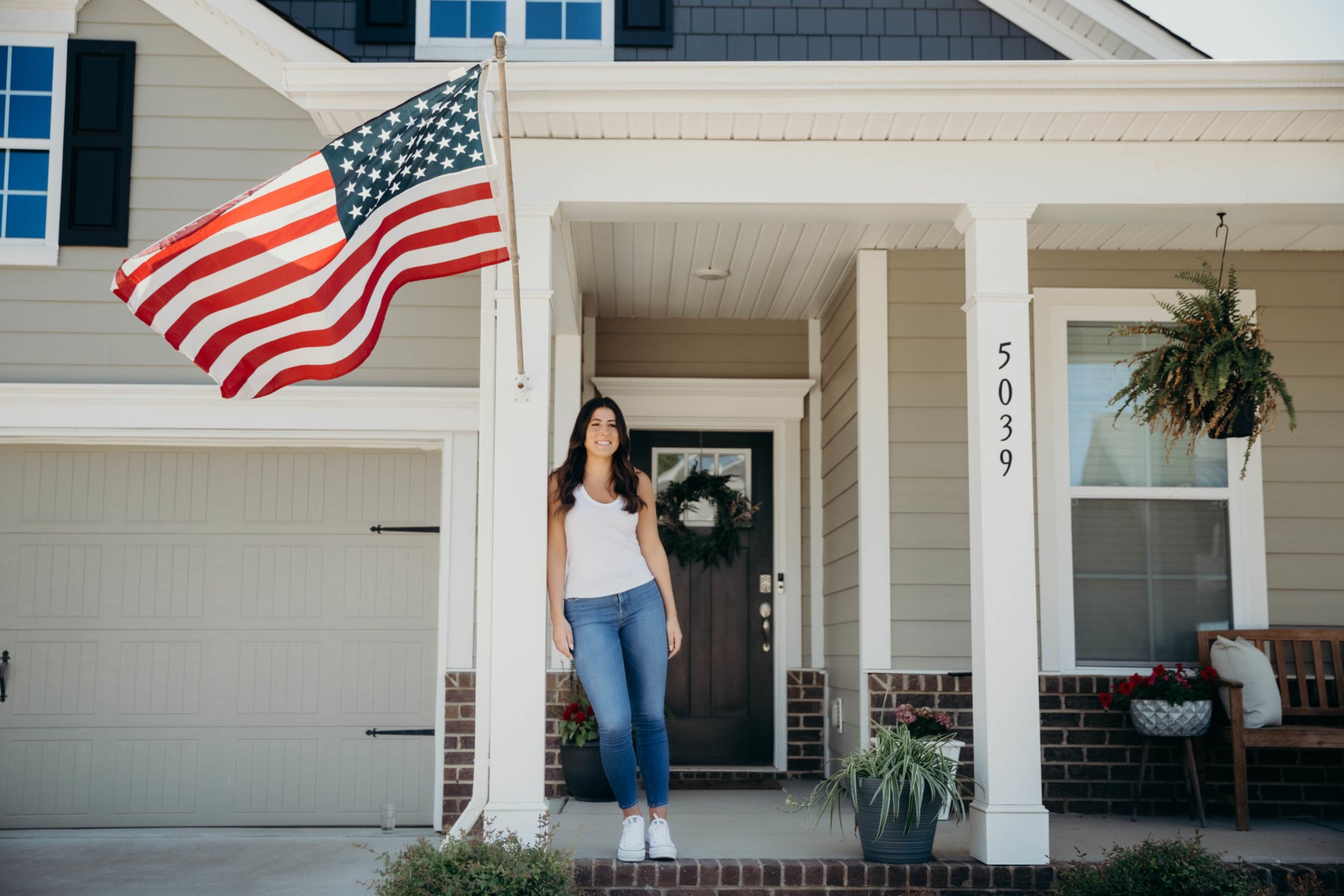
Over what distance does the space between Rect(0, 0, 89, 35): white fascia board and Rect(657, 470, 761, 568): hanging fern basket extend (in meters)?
3.75

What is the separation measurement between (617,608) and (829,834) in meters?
1.34

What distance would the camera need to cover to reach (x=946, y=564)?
5.78 meters

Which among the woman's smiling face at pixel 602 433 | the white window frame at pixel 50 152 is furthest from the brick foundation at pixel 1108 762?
the white window frame at pixel 50 152

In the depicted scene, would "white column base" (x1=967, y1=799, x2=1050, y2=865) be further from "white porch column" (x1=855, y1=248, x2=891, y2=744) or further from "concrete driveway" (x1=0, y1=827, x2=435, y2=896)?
"concrete driveway" (x1=0, y1=827, x2=435, y2=896)

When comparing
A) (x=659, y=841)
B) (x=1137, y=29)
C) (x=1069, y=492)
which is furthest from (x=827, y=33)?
(x=659, y=841)

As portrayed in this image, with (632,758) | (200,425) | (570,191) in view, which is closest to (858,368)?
(570,191)

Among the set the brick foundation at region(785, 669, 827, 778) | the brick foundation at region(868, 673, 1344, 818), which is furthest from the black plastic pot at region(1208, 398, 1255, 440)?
the brick foundation at region(785, 669, 827, 778)

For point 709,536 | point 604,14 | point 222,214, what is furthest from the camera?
point 709,536

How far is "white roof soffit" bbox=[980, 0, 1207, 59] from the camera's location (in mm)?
5824

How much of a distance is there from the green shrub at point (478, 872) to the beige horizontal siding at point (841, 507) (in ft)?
8.06

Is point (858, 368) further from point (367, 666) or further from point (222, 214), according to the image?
point (222, 214)

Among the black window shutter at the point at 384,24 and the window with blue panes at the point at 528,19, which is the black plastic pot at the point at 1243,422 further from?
the black window shutter at the point at 384,24

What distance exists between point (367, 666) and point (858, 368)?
2.67m

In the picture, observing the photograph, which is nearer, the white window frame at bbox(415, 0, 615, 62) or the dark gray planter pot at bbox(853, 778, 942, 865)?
the dark gray planter pot at bbox(853, 778, 942, 865)
